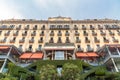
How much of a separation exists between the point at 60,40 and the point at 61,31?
3946mm

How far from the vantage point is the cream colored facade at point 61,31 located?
5469 centimetres

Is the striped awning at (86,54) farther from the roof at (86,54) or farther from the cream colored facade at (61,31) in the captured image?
the cream colored facade at (61,31)

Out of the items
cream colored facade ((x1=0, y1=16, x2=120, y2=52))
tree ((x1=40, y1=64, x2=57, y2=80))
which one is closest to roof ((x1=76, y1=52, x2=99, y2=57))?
cream colored facade ((x1=0, y1=16, x2=120, y2=52))

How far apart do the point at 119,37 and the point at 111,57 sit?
52.9 feet

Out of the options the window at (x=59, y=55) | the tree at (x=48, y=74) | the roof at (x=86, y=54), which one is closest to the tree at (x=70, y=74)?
the tree at (x=48, y=74)

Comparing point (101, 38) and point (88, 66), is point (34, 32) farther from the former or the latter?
point (88, 66)

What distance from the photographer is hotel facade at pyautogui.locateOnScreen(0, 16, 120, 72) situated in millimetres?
45594

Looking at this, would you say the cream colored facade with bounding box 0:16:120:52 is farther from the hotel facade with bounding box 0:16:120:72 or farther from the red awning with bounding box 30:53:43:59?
the red awning with bounding box 30:53:43:59

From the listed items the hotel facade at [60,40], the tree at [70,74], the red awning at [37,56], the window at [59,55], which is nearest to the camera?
the tree at [70,74]

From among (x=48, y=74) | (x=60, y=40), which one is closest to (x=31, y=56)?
(x=60, y=40)

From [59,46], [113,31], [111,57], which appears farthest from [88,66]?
[113,31]

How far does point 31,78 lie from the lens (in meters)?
35.3

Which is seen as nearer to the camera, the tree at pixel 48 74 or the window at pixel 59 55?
the tree at pixel 48 74

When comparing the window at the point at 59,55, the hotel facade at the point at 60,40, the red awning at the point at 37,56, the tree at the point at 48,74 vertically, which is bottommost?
the tree at the point at 48,74
